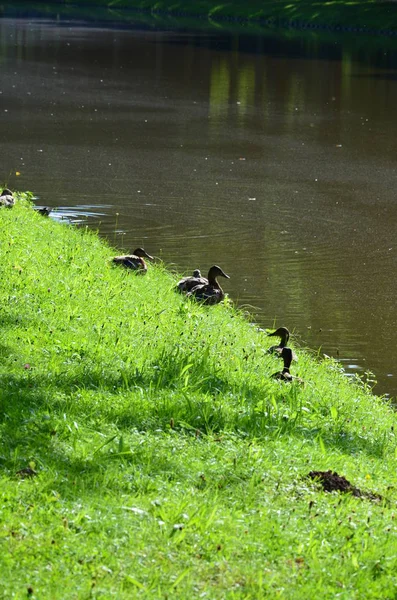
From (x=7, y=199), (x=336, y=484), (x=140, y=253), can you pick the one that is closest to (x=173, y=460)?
(x=336, y=484)

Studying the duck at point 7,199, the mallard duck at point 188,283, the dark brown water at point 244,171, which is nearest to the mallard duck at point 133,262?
the mallard duck at point 188,283

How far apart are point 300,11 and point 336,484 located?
51845 millimetres

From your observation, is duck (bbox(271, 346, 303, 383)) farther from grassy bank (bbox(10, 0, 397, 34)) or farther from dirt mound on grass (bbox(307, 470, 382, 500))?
grassy bank (bbox(10, 0, 397, 34))

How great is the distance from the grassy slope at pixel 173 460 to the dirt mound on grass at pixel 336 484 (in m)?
0.07

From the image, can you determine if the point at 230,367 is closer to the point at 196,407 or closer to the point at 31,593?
the point at 196,407

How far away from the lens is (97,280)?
30.6 feet

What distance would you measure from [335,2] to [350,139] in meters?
36.9

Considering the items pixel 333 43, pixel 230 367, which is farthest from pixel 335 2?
pixel 230 367

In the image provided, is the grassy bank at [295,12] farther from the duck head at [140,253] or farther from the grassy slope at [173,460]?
the grassy slope at [173,460]

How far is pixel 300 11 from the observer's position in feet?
180

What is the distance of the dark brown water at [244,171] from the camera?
10.8m

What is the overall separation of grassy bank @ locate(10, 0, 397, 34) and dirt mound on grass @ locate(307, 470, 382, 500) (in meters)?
45.3

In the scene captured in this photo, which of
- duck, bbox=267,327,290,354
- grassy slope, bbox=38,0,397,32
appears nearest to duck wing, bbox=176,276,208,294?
duck, bbox=267,327,290,354

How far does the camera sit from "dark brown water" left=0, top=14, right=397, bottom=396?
425 inches
